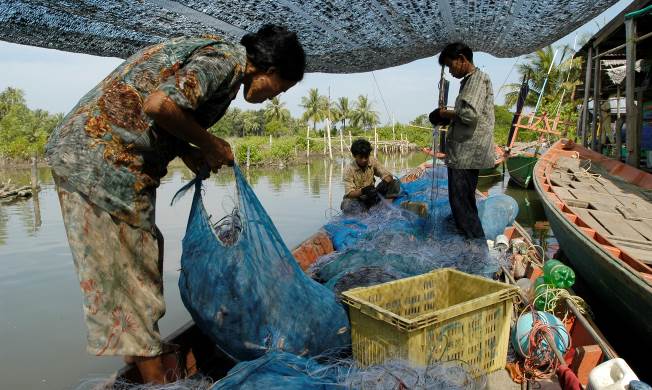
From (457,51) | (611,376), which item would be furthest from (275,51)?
(457,51)

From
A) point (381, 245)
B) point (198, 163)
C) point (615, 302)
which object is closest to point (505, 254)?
point (615, 302)

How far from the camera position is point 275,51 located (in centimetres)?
176

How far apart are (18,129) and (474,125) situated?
3313cm

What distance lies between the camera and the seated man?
204 inches

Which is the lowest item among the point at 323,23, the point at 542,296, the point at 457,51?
the point at 542,296

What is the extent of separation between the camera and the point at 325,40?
136 inches

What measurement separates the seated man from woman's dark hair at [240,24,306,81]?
3.31m

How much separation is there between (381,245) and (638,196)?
11.8ft

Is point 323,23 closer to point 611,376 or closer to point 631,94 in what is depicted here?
point 611,376

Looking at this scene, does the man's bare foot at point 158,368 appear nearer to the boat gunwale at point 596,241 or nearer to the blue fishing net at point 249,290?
the blue fishing net at point 249,290

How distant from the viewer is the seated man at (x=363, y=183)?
5.17 metres

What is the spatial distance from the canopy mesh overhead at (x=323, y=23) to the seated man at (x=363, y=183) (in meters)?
1.09

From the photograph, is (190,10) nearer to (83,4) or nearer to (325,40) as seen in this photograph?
(83,4)

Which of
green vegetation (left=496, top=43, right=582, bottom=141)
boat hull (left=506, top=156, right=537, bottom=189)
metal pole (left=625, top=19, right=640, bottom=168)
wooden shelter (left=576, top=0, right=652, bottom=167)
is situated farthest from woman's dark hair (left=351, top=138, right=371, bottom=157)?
green vegetation (left=496, top=43, right=582, bottom=141)
